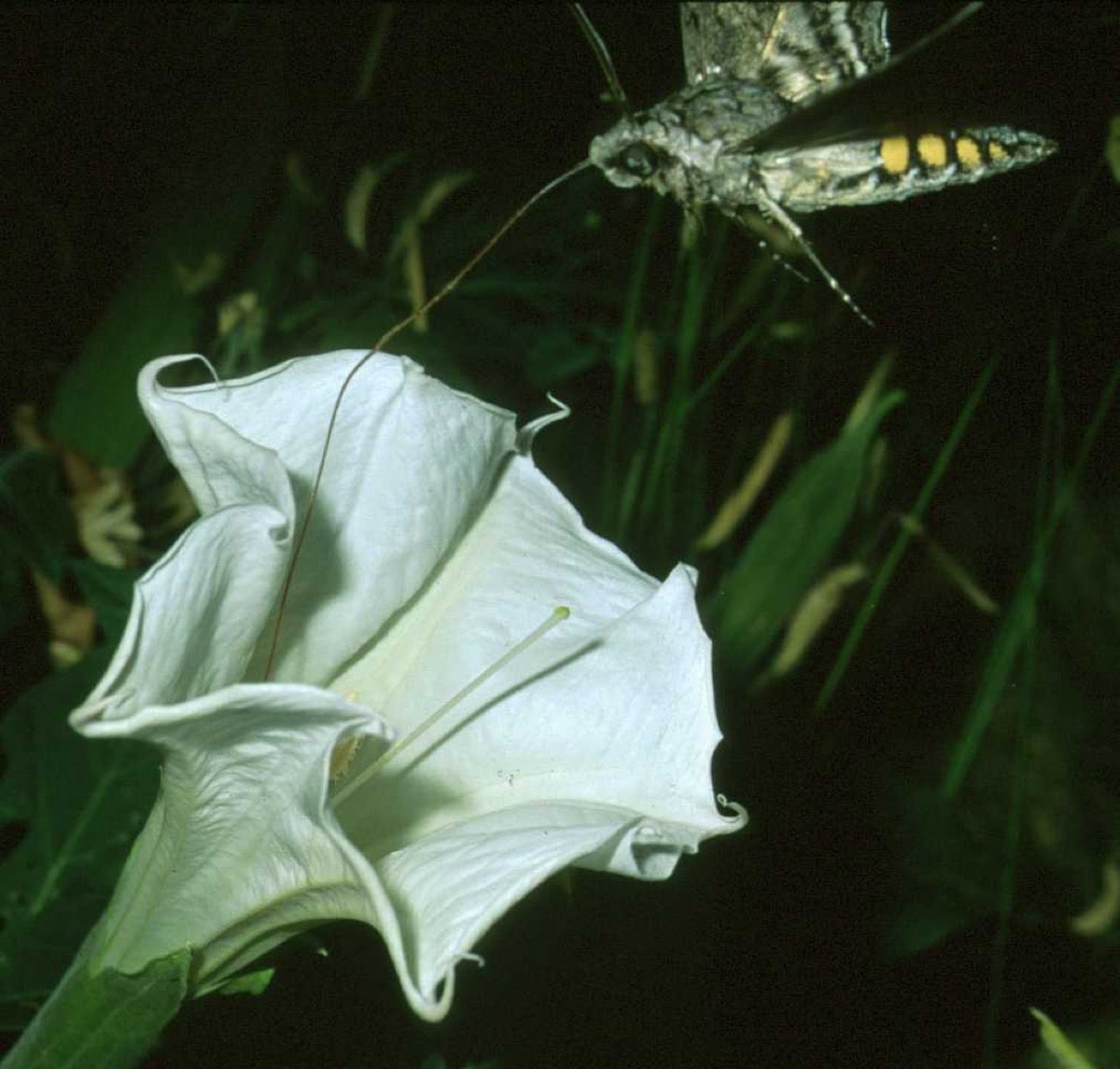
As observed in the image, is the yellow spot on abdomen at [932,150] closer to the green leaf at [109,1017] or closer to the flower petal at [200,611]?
the flower petal at [200,611]

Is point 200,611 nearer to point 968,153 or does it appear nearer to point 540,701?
point 540,701

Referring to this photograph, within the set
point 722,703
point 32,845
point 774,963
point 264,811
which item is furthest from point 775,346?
point 264,811

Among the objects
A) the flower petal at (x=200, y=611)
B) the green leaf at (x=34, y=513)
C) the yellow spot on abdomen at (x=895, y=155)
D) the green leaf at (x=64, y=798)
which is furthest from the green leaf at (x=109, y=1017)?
the yellow spot on abdomen at (x=895, y=155)

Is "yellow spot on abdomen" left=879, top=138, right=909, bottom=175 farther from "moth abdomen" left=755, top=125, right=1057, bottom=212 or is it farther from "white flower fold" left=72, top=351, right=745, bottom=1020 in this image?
"white flower fold" left=72, top=351, right=745, bottom=1020

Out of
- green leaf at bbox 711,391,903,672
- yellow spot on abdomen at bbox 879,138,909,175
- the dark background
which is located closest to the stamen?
the dark background

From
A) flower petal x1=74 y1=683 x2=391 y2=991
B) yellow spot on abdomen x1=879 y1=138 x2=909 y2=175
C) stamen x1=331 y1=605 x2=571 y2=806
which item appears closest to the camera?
flower petal x1=74 y1=683 x2=391 y2=991

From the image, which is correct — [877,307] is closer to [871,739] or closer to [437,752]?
[871,739]
